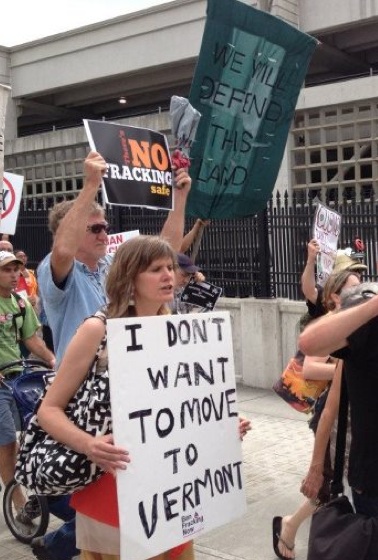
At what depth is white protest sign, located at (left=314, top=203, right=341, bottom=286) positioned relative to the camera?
18.5ft

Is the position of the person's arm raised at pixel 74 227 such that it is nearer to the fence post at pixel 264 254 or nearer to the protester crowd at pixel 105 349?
the protester crowd at pixel 105 349

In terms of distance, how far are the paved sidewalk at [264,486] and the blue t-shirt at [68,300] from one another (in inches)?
64.0

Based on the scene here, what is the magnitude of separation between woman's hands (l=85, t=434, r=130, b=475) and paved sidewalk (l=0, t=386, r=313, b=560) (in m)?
1.97

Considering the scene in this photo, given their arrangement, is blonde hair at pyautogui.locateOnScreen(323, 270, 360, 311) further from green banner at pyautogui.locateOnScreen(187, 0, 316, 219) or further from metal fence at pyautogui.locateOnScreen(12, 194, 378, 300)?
metal fence at pyautogui.locateOnScreen(12, 194, 378, 300)

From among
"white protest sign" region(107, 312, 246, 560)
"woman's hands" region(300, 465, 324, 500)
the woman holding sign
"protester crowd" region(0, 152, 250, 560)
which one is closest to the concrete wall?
"protester crowd" region(0, 152, 250, 560)

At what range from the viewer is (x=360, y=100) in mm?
15758

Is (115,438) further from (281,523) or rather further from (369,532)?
(281,523)

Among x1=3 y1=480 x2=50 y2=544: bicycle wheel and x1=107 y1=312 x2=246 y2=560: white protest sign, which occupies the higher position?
x1=107 y1=312 x2=246 y2=560: white protest sign

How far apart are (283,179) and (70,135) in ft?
21.8

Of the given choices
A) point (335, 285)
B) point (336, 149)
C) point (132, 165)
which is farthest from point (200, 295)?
point (336, 149)

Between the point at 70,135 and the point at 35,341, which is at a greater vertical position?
the point at 70,135

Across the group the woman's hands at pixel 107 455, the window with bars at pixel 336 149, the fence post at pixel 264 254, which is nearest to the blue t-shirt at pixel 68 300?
the woman's hands at pixel 107 455

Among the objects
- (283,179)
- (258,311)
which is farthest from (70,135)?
(258,311)

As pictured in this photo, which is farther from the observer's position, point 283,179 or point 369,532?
point 283,179
